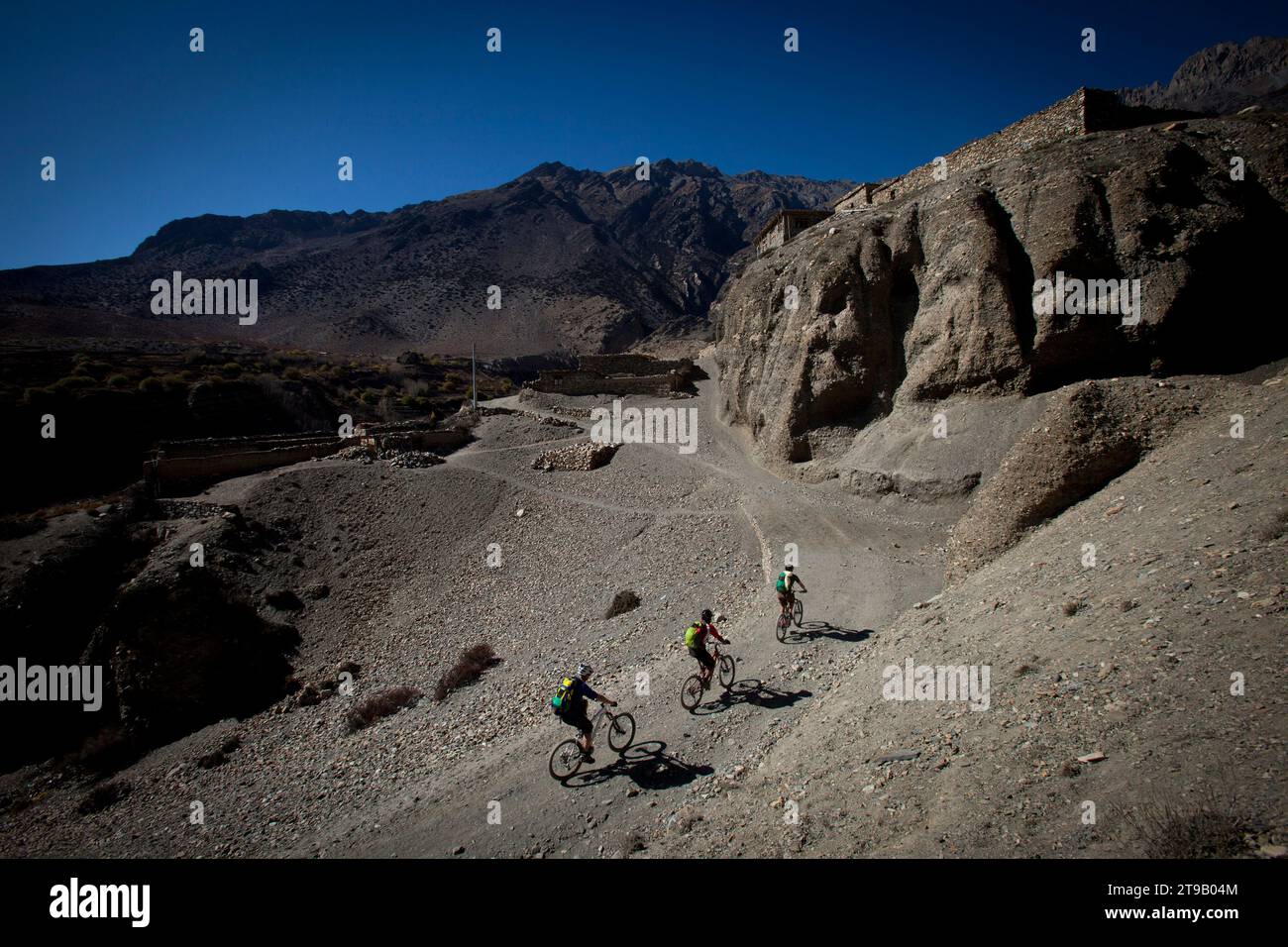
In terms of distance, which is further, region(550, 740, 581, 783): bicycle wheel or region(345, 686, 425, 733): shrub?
region(345, 686, 425, 733): shrub

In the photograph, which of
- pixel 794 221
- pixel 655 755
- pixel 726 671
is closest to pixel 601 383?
pixel 794 221

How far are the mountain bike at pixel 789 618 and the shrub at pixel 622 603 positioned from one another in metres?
5.46

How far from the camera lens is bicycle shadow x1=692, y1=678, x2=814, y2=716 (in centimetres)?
1009

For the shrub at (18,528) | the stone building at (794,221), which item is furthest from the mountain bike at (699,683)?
the stone building at (794,221)

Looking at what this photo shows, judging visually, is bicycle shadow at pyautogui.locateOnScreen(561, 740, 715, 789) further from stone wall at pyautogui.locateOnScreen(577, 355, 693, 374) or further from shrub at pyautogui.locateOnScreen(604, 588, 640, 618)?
stone wall at pyautogui.locateOnScreen(577, 355, 693, 374)

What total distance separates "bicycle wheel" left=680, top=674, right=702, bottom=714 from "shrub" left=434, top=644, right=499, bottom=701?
23.7 ft

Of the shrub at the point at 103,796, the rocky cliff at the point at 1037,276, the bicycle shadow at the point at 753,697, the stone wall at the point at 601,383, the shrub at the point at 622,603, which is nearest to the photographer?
the bicycle shadow at the point at 753,697

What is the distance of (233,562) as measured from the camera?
22.1 meters

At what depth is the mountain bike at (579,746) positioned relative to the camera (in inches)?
368

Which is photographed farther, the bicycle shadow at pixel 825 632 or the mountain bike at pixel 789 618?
the mountain bike at pixel 789 618

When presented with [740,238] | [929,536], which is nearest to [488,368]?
[929,536]

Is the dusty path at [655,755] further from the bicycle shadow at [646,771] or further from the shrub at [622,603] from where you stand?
the shrub at [622,603]

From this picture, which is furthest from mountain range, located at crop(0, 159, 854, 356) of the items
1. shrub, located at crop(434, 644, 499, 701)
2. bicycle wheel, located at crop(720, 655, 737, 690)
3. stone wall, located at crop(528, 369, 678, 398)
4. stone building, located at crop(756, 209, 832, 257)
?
bicycle wheel, located at crop(720, 655, 737, 690)
